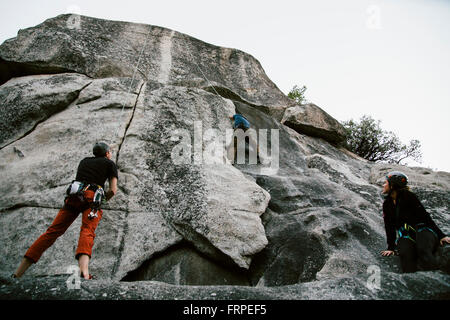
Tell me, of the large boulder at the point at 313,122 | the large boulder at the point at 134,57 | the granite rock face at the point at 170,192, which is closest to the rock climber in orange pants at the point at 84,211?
the granite rock face at the point at 170,192

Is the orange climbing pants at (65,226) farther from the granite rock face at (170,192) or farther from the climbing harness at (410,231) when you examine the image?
the climbing harness at (410,231)

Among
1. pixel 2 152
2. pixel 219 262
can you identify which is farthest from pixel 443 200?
pixel 2 152

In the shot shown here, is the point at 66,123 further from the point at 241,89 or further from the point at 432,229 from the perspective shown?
the point at 432,229

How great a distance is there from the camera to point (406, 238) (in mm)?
4277

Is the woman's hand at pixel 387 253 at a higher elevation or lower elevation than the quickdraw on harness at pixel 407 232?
lower


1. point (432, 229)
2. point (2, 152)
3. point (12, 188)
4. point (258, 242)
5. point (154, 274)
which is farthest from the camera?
point (2, 152)

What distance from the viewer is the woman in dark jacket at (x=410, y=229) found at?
13.4 feet

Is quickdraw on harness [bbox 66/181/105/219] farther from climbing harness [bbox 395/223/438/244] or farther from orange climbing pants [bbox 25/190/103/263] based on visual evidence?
climbing harness [bbox 395/223/438/244]

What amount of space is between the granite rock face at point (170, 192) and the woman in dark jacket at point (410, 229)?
0.50 m

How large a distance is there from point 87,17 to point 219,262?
10704 mm

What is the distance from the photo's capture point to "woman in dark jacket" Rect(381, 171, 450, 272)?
13.4 feet

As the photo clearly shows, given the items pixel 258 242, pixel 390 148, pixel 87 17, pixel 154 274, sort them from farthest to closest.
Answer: pixel 390 148 < pixel 87 17 < pixel 258 242 < pixel 154 274

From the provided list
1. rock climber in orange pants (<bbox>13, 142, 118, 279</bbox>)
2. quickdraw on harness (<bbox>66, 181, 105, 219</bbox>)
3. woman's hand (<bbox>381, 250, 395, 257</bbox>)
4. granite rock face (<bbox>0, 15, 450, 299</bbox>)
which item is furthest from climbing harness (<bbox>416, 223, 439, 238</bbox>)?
quickdraw on harness (<bbox>66, 181, 105, 219</bbox>)

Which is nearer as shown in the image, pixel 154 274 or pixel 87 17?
pixel 154 274
